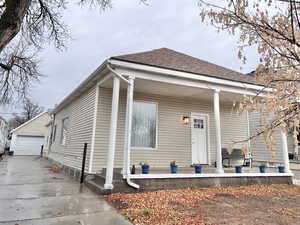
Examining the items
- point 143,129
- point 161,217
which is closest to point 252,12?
point 161,217

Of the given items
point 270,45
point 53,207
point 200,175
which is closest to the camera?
point 270,45

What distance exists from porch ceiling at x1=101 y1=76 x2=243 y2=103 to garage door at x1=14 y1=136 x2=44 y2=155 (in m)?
18.8

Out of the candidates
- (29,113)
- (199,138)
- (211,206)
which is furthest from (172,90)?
(29,113)

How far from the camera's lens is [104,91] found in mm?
6840

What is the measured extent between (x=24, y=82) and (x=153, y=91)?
23.7 feet

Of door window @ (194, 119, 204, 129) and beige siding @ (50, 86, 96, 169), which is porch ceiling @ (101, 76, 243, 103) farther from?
beige siding @ (50, 86, 96, 169)

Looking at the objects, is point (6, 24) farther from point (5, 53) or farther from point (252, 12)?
point (5, 53)

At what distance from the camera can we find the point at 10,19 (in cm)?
312

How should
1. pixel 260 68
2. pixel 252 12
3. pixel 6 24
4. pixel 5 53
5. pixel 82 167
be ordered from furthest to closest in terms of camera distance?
pixel 5 53 → pixel 82 167 → pixel 6 24 → pixel 260 68 → pixel 252 12

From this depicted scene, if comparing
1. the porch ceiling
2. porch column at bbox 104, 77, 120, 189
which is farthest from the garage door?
porch column at bbox 104, 77, 120, 189

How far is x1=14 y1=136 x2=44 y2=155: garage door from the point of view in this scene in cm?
2078

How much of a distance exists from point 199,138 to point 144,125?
8.58 feet

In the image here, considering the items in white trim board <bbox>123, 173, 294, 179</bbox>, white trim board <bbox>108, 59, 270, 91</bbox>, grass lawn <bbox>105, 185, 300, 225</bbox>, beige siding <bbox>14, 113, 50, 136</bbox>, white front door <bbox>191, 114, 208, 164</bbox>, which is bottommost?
grass lawn <bbox>105, 185, 300, 225</bbox>

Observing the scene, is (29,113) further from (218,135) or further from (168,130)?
(218,135)
